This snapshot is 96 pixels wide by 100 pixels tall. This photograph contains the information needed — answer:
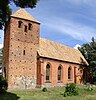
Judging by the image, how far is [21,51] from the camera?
4003cm

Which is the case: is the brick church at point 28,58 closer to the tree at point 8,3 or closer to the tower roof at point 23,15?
the tower roof at point 23,15

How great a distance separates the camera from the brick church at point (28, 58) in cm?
3894

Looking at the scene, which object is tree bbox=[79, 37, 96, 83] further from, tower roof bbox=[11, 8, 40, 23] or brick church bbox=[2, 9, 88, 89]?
tower roof bbox=[11, 8, 40, 23]

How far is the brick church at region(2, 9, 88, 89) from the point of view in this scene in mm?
38938

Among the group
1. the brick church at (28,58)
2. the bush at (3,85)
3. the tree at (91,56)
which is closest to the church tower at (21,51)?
the brick church at (28,58)

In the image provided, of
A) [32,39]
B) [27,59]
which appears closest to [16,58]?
[27,59]

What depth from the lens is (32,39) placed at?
41812mm

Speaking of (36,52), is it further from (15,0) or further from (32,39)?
(15,0)

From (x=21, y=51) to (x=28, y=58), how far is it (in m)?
1.78

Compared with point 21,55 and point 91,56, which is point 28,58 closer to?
point 21,55

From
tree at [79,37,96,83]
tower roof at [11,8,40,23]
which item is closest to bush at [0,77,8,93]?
tower roof at [11,8,40,23]

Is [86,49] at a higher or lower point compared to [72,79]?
higher

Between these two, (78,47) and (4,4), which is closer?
(4,4)

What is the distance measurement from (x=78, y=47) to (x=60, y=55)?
14.3 meters
